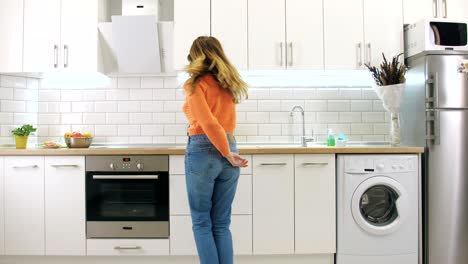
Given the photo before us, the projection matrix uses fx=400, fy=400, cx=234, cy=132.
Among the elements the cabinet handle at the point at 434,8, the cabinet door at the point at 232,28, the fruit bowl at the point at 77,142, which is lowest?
the fruit bowl at the point at 77,142

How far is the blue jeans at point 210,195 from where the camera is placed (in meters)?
2.13

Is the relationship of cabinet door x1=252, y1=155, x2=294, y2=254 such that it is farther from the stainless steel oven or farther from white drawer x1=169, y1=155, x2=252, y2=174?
the stainless steel oven

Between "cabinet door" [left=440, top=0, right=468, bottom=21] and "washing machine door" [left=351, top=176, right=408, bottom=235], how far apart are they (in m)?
1.50

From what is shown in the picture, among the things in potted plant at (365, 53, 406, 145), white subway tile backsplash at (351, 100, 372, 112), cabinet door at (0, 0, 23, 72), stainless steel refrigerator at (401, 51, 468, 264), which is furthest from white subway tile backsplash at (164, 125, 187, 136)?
stainless steel refrigerator at (401, 51, 468, 264)

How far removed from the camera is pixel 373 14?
10.6 feet

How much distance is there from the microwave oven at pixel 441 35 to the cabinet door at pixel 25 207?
2.92 m

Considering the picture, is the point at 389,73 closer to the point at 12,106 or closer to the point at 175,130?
the point at 175,130

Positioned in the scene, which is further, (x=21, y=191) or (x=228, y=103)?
(x=21, y=191)

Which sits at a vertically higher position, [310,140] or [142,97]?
[142,97]

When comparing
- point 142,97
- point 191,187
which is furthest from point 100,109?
point 191,187

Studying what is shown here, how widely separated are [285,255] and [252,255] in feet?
0.78

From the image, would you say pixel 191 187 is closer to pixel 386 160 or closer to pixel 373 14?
pixel 386 160

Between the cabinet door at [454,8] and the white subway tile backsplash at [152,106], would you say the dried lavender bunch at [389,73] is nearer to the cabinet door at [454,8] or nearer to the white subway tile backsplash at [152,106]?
the cabinet door at [454,8]

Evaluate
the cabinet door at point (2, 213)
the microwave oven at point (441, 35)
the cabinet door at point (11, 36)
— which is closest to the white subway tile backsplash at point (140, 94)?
the cabinet door at point (11, 36)
